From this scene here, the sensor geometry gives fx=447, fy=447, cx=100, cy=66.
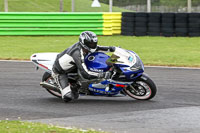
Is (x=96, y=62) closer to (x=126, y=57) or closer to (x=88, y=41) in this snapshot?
(x=88, y=41)

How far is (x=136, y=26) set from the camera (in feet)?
68.9

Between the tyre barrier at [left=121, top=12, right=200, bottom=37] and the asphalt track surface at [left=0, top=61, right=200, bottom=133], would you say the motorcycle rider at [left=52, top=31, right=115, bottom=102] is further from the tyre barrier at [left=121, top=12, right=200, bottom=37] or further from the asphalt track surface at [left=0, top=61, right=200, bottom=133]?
the tyre barrier at [left=121, top=12, right=200, bottom=37]

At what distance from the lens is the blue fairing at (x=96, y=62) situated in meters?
8.48

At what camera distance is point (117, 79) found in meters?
8.41

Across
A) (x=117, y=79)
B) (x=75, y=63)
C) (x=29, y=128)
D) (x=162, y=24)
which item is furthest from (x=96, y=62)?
(x=162, y=24)

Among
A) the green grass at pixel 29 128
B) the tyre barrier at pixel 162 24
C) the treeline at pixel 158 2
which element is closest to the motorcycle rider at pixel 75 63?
the green grass at pixel 29 128

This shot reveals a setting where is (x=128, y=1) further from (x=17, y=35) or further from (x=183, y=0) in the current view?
(x=17, y=35)

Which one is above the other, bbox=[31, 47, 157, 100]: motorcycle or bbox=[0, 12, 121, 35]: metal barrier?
bbox=[0, 12, 121, 35]: metal barrier

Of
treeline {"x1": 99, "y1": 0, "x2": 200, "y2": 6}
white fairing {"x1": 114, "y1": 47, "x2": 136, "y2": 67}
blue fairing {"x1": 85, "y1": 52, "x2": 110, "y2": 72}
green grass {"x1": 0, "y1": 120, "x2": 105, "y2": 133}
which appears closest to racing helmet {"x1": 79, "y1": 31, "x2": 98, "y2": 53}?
blue fairing {"x1": 85, "y1": 52, "x2": 110, "y2": 72}

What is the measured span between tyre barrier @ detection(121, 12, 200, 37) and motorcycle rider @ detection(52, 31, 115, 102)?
12.1 m

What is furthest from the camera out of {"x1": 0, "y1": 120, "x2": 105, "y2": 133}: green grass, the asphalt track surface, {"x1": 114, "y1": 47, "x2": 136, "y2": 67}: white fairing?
{"x1": 114, "y1": 47, "x2": 136, "y2": 67}: white fairing

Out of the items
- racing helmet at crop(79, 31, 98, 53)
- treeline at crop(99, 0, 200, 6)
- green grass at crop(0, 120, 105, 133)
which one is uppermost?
treeline at crop(99, 0, 200, 6)

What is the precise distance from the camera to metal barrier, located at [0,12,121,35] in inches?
844

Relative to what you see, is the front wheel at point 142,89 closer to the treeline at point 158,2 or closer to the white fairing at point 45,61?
the white fairing at point 45,61
